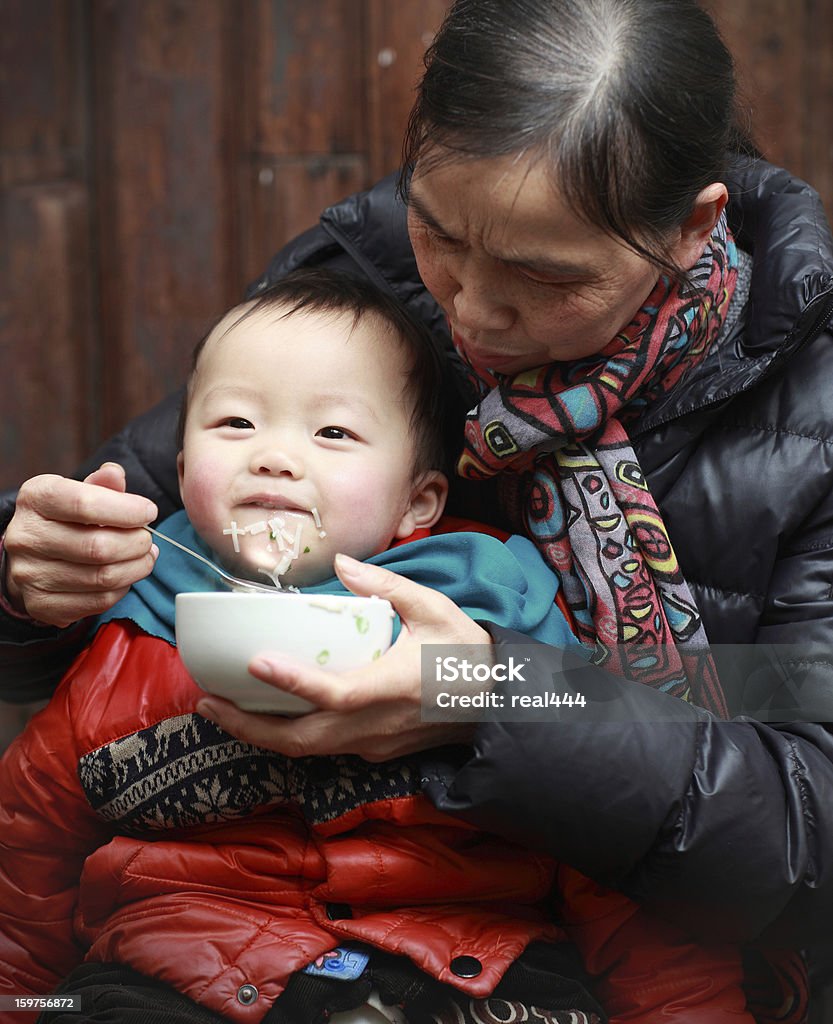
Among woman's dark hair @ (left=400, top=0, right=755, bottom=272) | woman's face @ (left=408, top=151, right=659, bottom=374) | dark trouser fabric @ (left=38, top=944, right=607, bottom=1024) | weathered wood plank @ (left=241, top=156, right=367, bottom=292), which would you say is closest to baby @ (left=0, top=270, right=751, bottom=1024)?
dark trouser fabric @ (left=38, top=944, right=607, bottom=1024)

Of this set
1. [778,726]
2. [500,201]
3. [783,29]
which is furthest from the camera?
[783,29]

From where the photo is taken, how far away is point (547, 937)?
1022mm

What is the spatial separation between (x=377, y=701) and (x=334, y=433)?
1.04 feet

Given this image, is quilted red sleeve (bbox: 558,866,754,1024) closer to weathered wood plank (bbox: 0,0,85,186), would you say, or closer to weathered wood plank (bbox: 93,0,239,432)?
weathered wood plank (bbox: 93,0,239,432)

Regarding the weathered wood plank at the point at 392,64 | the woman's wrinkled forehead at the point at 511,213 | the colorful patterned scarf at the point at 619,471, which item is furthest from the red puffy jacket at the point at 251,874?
the weathered wood plank at the point at 392,64

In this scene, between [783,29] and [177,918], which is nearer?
[177,918]

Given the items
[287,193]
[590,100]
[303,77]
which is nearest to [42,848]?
[590,100]

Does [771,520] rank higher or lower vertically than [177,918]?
higher

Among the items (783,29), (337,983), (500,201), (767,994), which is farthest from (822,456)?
(783,29)

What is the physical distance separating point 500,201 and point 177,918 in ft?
2.22

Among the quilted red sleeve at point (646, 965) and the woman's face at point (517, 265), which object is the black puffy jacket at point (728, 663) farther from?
the woman's face at point (517, 265)

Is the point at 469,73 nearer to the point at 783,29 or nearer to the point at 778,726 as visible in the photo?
the point at 778,726

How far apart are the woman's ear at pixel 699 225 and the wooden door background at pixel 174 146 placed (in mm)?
766

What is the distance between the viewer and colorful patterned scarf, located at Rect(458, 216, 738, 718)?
3.53 ft
